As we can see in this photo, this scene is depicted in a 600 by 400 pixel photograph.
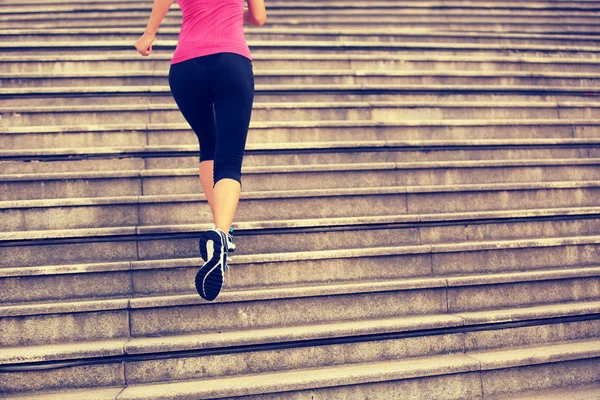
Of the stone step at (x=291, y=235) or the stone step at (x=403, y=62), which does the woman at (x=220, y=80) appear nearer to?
the stone step at (x=291, y=235)

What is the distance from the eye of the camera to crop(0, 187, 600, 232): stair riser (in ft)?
11.1

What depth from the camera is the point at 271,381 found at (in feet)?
8.71

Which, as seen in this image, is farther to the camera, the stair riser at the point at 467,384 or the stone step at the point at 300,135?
the stone step at the point at 300,135

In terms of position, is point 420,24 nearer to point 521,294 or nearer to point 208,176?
point 521,294

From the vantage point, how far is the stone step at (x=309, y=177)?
11.8 ft

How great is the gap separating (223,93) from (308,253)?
1.05m

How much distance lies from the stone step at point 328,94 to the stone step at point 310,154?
2.73 feet

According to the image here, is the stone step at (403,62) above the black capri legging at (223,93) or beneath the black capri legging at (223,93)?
above

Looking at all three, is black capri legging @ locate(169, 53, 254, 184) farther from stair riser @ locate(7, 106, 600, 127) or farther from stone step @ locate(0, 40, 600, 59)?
stone step @ locate(0, 40, 600, 59)

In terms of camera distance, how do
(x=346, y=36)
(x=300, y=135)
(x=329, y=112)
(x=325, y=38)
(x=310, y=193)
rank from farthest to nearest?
1. (x=346, y=36)
2. (x=325, y=38)
3. (x=329, y=112)
4. (x=300, y=135)
5. (x=310, y=193)

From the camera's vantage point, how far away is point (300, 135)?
4.32 meters

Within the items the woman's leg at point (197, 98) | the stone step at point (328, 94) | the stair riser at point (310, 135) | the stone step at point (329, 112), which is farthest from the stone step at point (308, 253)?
the stone step at point (328, 94)

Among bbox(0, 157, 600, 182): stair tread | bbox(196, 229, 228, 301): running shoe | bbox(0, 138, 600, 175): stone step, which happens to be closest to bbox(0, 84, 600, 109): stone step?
bbox(0, 138, 600, 175): stone step

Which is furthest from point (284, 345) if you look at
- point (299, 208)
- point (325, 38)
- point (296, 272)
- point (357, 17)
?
point (357, 17)
